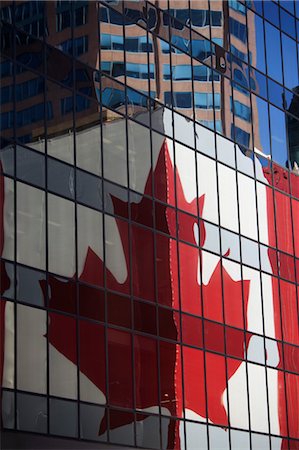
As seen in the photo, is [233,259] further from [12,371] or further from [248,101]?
[12,371]

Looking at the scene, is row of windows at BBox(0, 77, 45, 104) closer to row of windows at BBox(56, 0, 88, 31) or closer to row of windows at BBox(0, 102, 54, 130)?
row of windows at BBox(0, 102, 54, 130)

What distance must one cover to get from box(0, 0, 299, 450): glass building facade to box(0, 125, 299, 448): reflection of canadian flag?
0.06 metres

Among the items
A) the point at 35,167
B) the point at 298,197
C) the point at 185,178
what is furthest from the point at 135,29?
the point at 298,197

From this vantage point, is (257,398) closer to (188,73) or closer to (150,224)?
(150,224)

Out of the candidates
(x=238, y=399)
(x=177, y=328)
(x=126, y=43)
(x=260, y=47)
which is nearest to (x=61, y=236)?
(x=177, y=328)

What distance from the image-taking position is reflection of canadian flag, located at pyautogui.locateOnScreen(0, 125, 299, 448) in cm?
3105

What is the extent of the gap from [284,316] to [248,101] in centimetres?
750

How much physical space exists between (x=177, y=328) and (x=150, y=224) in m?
3.15

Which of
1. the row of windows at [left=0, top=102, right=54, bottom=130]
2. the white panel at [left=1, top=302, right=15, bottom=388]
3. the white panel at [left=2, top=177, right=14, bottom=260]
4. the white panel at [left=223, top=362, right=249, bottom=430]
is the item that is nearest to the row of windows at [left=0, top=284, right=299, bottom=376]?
the white panel at [left=1, top=302, right=15, bottom=388]

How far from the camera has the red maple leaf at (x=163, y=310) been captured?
30.8 meters

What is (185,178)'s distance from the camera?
36.4 m

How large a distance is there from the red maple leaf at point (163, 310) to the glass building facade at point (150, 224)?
0.06 metres

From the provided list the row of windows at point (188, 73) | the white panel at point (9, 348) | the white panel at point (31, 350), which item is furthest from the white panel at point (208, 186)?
the white panel at point (9, 348)

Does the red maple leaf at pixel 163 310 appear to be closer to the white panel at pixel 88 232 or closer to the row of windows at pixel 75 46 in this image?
the white panel at pixel 88 232
